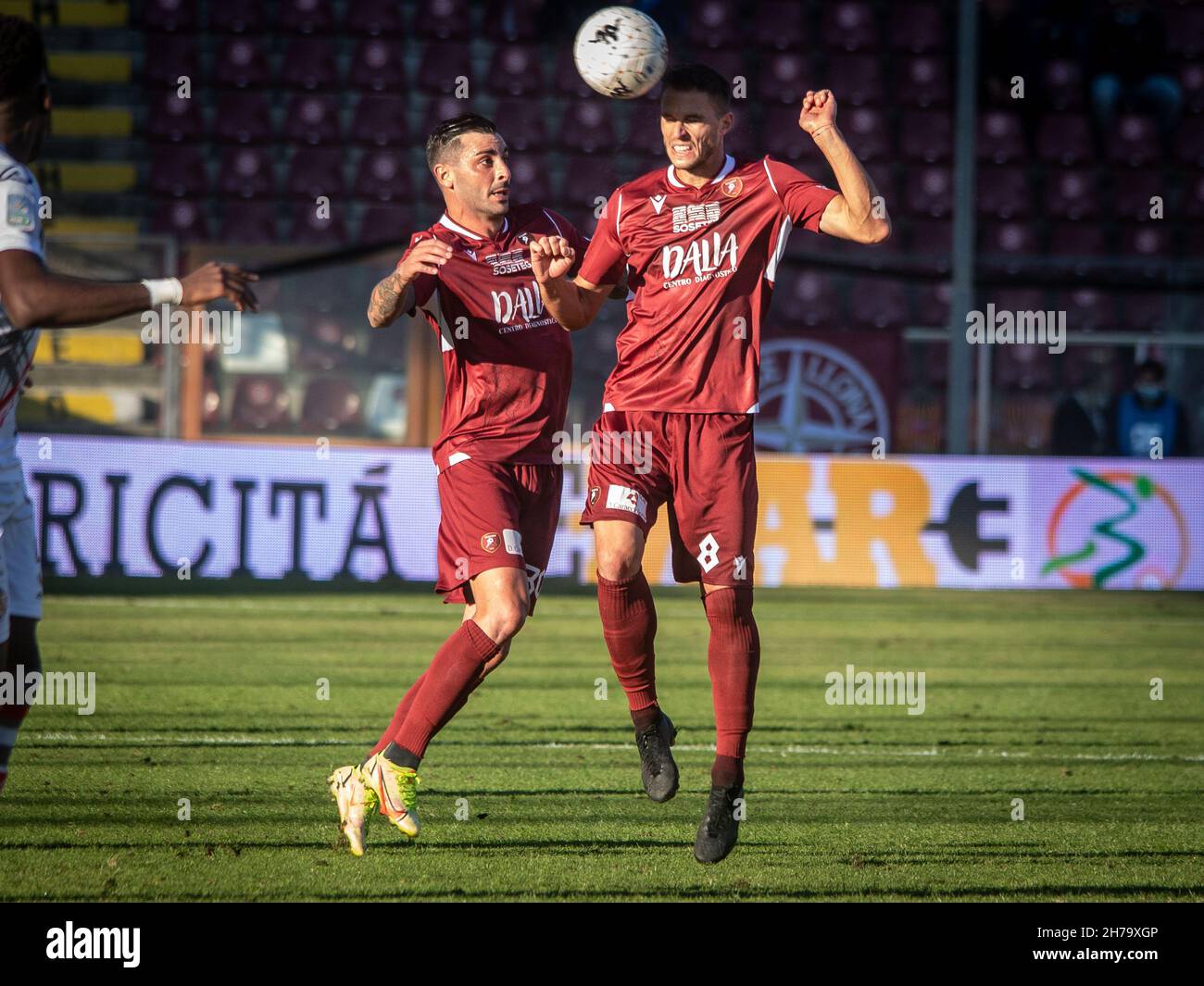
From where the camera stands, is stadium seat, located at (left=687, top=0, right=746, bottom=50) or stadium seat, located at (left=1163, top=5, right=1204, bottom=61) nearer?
stadium seat, located at (left=687, top=0, right=746, bottom=50)

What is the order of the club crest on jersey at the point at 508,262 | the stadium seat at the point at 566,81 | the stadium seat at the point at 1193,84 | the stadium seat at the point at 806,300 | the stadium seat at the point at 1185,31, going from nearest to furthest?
1. the club crest on jersey at the point at 508,262
2. the stadium seat at the point at 806,300
3. the stadium seat at the point at 566,81
4. the stadium seat at the point at 1193,84
5. the stadium seat at the point at 1185,31

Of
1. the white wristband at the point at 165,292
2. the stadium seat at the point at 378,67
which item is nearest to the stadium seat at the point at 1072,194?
the stadium seat at the point at 378,67

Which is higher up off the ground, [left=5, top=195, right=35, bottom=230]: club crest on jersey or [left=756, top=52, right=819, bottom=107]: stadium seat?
[left=756, top=52, right=819, bottom=107]: stadium seat

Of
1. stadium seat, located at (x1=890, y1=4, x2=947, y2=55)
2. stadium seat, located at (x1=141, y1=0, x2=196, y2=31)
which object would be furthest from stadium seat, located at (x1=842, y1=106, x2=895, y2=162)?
stadium seat, located at (x1=141, y1=0, x2=196, y2=31)

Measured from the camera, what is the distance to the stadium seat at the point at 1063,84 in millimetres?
20406

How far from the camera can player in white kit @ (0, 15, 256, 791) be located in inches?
152

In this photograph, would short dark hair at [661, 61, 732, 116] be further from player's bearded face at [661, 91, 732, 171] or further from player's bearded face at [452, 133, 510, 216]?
player's bearded face at [452, 133, 510, 216]

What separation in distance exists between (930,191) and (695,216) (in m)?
15.0

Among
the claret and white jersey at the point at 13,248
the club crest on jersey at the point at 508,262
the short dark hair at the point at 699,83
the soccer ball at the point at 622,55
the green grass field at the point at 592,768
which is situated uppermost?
the soccer ball at the point at 622,55

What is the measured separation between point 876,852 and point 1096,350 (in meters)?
14.1

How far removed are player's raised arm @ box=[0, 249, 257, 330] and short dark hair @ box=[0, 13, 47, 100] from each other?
434 millimetres

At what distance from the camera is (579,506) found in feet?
44.2

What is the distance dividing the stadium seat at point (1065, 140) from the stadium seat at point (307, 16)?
27.4ft

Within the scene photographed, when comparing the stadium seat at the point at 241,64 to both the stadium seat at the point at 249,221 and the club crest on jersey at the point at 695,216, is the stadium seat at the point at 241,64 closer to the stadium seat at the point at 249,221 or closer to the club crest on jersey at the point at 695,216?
the stadium seat at the point at 249,221
